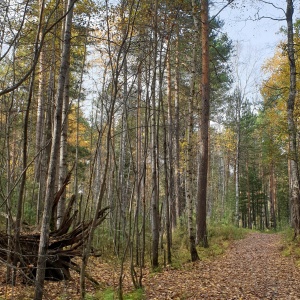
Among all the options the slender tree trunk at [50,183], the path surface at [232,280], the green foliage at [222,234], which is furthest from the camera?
the green foliage at [222,234]

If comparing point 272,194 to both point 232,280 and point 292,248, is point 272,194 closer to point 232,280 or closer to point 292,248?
point 292,248

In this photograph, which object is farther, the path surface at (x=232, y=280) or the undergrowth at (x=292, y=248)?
the undergrowth at (x=292, y=248)

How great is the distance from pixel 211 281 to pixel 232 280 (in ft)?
1.50

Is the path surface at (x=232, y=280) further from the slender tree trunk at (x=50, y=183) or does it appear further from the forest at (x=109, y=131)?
the slender tree trunk at (x=50, y=183)

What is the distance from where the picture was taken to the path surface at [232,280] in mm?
5457

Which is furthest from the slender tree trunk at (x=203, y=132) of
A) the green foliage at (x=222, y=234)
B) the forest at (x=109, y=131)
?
the green foliage at (x=222, y=234)

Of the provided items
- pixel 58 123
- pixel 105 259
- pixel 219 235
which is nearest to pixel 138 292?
pixel 58 123

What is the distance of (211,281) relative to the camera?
255 inches

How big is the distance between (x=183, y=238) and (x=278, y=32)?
30.9ft

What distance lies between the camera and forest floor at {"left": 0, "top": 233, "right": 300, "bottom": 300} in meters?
5.27

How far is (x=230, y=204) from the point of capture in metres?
25.9

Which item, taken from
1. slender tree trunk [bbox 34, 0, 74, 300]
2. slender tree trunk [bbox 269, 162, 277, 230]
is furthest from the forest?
slender tree trunk [bbox 269, 162, 277, 230]

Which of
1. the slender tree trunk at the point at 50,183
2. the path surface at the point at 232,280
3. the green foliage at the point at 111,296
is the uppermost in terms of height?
the slender tree trunk at the point at 50,183

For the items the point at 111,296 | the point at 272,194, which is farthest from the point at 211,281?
the point at 272,194
